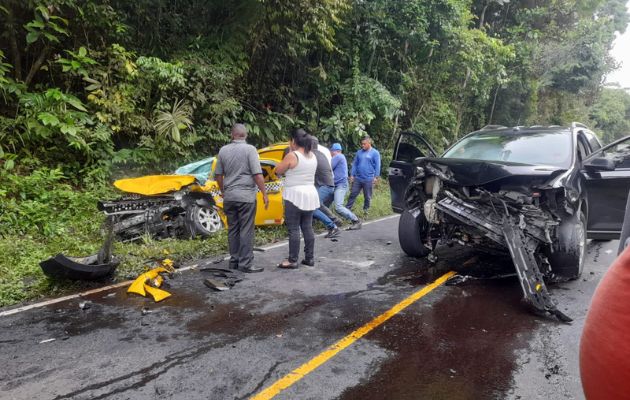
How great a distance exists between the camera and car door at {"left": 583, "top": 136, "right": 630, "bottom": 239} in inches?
229

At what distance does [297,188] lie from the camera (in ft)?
19.0

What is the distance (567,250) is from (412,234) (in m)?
1.78

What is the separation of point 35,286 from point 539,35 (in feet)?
70.7

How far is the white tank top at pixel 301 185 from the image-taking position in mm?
5770

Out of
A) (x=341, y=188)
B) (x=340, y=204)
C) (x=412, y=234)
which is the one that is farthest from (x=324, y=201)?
(x=412, y=234)

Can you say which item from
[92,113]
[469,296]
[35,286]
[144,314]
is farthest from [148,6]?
[469,296]

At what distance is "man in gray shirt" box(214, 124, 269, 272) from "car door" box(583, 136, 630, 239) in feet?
14.1

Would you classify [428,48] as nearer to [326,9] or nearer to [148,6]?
[326,9]

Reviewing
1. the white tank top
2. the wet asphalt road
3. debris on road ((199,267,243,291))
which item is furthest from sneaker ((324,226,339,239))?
debris on road ((199,267,243,291))

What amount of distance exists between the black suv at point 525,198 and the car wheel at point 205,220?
294 cm

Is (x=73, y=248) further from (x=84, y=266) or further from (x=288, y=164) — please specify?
(x=288, y=164)

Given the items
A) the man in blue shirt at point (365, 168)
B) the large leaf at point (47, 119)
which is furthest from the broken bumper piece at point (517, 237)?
the large leaf at point (47, 119)

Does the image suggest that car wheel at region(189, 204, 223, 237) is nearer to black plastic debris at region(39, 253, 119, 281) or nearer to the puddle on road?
black plastic debris at region(39, 253, 119, 281)

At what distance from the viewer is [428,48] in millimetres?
14477
